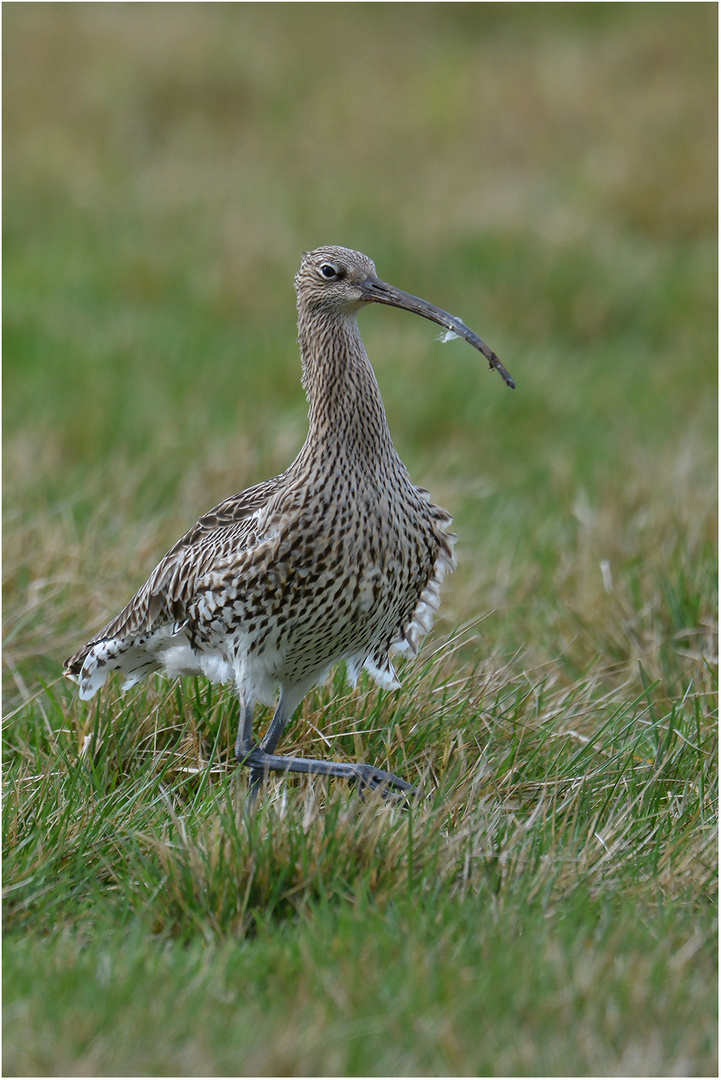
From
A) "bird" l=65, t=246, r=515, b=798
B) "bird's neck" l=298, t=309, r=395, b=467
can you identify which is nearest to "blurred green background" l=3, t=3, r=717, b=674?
"bird" l=65, t=246, r=515, b=798

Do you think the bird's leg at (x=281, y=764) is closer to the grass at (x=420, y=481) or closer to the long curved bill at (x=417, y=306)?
the grass at (x=420, y=481)

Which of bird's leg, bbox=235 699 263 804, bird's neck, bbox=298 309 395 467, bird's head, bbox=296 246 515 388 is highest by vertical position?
bird's head, bbox=296 246 515 388

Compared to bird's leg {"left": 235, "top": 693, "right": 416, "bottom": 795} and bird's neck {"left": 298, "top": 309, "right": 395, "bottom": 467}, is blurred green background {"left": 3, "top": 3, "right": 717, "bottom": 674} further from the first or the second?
bird's neck {"left": 298, "top": 309, "right": 395, "bottom": 467}

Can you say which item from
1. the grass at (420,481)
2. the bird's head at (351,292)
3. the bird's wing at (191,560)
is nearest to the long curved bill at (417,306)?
the bird's head at (351,292)

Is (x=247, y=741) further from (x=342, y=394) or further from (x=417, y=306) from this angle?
(x=417, y=306)

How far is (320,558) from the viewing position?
13.4 ft

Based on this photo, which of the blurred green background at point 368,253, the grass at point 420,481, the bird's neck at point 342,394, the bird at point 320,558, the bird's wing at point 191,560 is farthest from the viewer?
the blurred green background at point 368,253

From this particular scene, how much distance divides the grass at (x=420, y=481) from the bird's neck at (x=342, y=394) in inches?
34.6

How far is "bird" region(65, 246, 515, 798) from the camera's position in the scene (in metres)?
4.12

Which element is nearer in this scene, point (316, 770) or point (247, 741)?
point (316, 770)

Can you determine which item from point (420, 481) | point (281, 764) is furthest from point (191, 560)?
point (420, 481)

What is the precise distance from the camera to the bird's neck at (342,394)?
13.9ft

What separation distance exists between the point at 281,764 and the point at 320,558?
2.26ft

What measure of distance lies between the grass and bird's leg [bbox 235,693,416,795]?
0.14 meters
